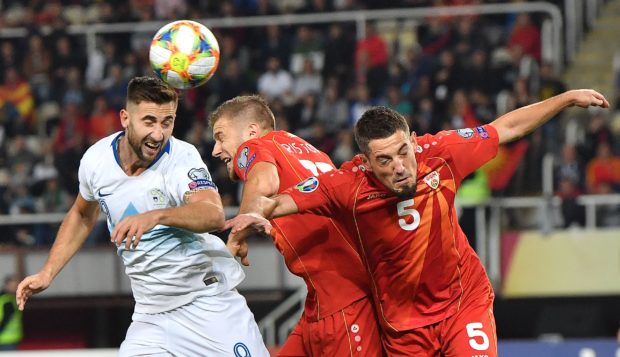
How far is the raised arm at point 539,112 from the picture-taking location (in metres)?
6.31

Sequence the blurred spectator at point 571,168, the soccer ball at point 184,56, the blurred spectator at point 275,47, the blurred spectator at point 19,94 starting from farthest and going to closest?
the blurred spectator at point 19,94 → the blurred spectator at point 275,47 → the blurred spectator at point 571,168 → the soccer ball at point 184,56

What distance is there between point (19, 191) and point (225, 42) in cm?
389

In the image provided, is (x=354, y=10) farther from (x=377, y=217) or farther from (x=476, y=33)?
(x=377, y=217)

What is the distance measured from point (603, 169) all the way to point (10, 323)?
754 cm

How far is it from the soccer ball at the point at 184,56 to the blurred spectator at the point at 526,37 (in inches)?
373

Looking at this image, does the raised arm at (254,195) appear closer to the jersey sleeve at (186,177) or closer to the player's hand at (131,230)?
the jersey sleeve at (186,177)

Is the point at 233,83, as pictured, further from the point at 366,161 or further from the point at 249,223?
the point at 249,223

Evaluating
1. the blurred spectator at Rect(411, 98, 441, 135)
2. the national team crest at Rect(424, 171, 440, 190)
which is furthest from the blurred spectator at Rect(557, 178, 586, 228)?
the national team crest at Rect(424, 171, 440, 190)

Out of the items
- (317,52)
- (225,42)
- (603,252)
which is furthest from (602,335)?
(225,42)

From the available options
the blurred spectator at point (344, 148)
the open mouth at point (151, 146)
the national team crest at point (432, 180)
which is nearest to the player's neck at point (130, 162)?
the open mouth at point (151, 146)

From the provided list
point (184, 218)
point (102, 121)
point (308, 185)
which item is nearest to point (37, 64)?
point (102, 121)

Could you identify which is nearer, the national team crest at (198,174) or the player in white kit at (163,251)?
the national team crest at (198,174)

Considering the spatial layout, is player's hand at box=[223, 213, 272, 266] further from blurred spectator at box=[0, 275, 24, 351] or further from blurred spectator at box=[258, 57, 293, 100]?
blurred spectator at box=[258, 57, 293, 100]

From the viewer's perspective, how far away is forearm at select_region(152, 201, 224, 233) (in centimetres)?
566
